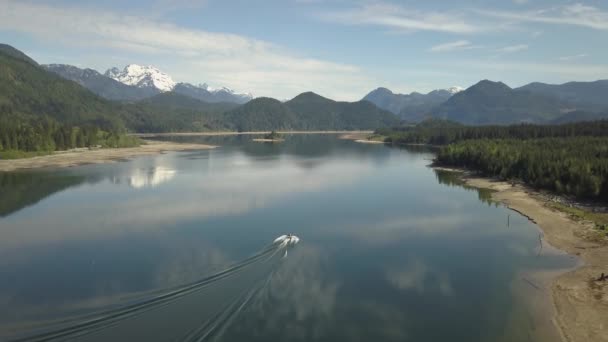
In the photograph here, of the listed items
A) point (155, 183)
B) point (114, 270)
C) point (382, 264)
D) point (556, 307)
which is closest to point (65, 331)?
point (114, 270)

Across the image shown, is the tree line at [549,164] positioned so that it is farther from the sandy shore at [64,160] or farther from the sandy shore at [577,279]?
the sandy shore at [64,160]

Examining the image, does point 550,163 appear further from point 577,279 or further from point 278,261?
point 278,261

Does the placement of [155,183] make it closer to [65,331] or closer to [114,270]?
[114,270]

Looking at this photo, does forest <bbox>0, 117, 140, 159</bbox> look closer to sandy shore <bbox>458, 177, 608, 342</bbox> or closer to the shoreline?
the shoreline

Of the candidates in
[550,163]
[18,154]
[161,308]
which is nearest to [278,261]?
[161,308]

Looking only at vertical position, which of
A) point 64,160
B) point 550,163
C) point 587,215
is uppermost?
point 550,163

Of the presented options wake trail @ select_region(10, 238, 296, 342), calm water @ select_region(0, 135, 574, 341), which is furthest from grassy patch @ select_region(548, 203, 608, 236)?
wake trail @ select_region(10, 238, 296, 342)

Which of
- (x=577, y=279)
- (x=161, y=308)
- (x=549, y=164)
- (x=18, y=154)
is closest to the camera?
(x=161, y=308)

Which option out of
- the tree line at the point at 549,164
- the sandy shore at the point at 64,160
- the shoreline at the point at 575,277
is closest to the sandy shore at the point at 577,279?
the shoreline at the point at 575,277
